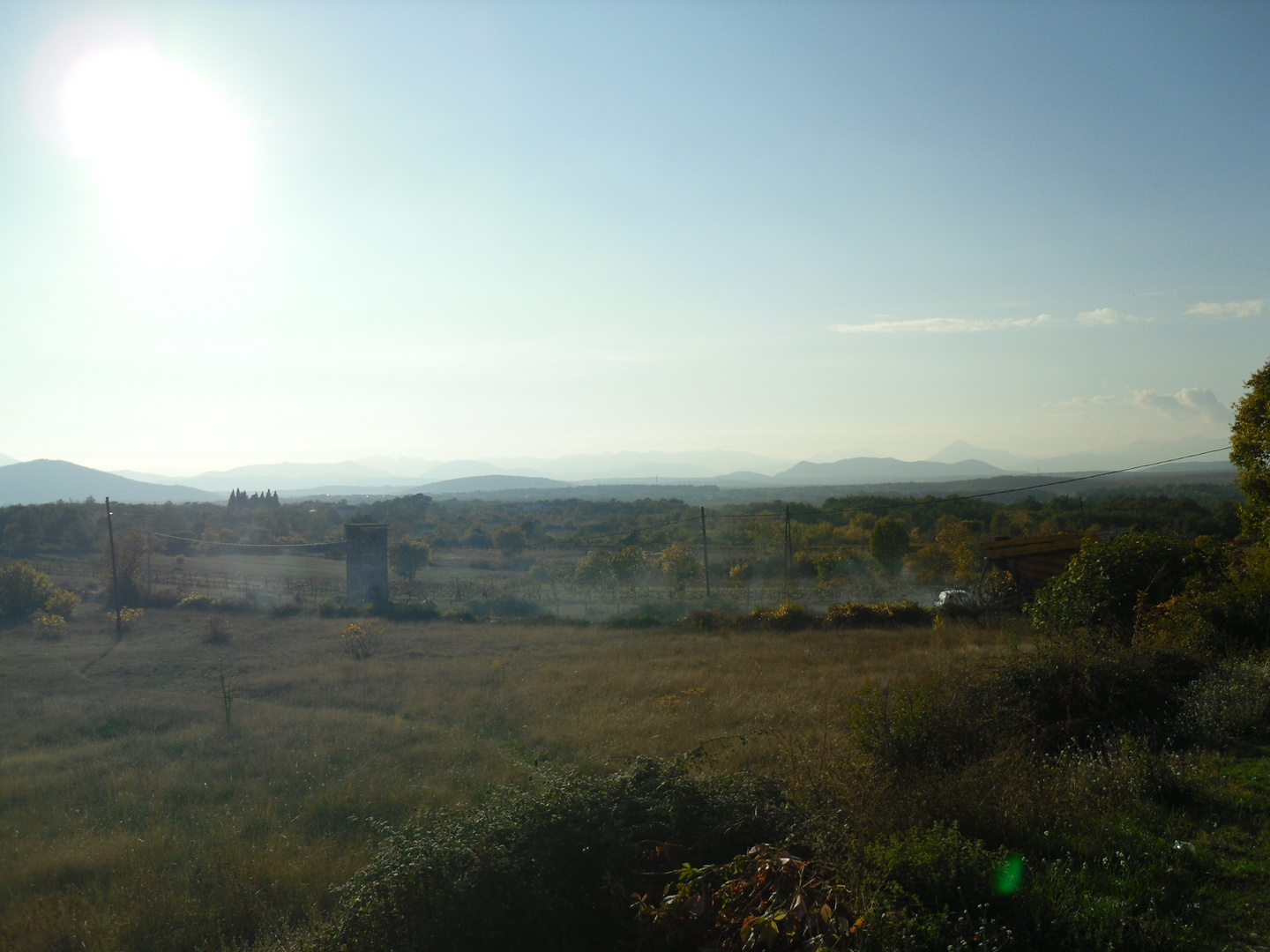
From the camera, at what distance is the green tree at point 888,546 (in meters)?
34.6

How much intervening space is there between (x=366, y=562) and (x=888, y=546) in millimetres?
23034

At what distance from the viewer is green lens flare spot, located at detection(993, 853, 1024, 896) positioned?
3.82m

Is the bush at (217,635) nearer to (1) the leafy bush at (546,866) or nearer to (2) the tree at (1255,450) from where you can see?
(1) the leafy bush at (546,866)

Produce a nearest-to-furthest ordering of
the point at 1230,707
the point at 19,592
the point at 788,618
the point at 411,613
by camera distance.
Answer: the point at 1230,707 < the point at 788,618 < the point at 19,592 < the point at 411,613

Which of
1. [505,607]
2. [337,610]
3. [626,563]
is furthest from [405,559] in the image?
[505,607]

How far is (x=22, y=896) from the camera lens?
619cm

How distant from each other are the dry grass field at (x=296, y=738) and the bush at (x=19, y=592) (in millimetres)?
6958

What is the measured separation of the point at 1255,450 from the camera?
34.7ft

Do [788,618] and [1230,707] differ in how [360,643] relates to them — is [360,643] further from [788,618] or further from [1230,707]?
[1230,707]

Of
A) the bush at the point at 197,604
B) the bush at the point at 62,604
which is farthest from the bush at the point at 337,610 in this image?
the bush at the point at 62,604

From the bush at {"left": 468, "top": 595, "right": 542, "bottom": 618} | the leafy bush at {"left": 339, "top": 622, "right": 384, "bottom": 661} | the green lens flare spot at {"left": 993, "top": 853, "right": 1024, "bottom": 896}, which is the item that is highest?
the green lens flare spot at {"left": 993, "top": 853, "right": 1024, "bottom": 896}

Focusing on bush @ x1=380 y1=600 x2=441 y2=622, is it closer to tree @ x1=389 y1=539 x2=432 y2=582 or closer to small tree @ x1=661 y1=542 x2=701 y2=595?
small tree @ x1=661 y1=542 x2=701 y2=595

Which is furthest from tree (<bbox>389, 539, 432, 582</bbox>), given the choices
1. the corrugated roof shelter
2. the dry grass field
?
the corrugated roof shelter

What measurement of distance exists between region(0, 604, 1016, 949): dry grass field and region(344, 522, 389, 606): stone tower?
776 cm
